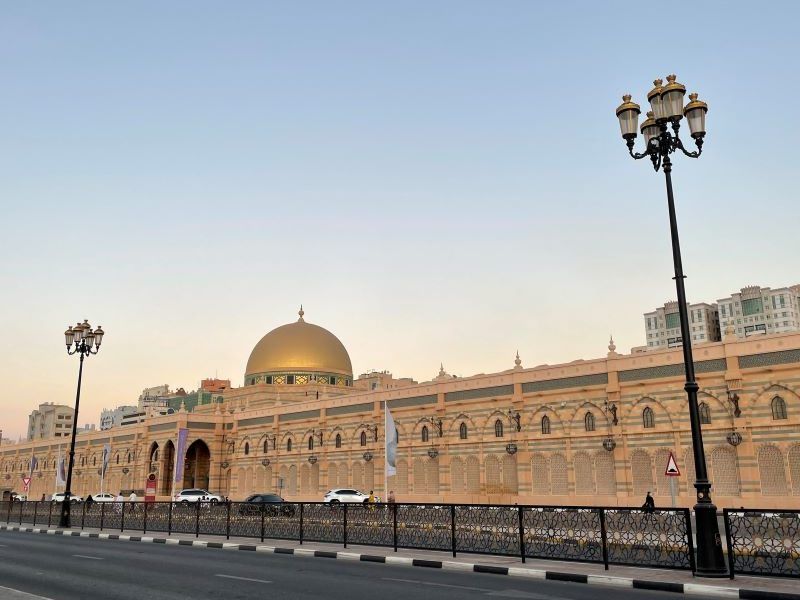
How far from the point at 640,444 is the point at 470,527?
65.6 feet

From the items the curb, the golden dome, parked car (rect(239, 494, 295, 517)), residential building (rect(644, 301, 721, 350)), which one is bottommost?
the curb

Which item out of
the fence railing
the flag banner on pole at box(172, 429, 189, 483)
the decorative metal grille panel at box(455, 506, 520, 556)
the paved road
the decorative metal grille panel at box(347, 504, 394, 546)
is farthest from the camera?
the flag banner on pole at box(172, 429, 189, 483)

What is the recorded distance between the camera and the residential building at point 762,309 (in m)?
112

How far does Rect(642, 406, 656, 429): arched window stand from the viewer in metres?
31.9

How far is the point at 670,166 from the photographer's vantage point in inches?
480

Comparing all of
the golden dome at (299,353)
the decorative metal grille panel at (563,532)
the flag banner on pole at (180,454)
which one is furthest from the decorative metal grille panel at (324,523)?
the golden dome at (299,353)

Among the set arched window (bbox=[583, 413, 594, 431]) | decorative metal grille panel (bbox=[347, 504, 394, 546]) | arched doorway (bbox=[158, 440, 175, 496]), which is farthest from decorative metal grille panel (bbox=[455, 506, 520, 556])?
arched doorway (bbox=[158, 440, 175, 496])

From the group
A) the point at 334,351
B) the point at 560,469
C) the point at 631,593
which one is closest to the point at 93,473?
the point at 334,351

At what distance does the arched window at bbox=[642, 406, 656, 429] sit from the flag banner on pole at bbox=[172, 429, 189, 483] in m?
37.0

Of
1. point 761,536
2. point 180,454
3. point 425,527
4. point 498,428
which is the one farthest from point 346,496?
point 761,536

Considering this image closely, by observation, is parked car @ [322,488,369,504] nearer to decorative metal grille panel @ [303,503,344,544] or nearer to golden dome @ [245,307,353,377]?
golden dome @ [245,307,353,377]

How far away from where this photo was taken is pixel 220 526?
21.2 m

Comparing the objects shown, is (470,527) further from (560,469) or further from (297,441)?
(297,441)

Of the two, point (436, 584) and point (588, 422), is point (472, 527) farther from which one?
point (588, 422)
